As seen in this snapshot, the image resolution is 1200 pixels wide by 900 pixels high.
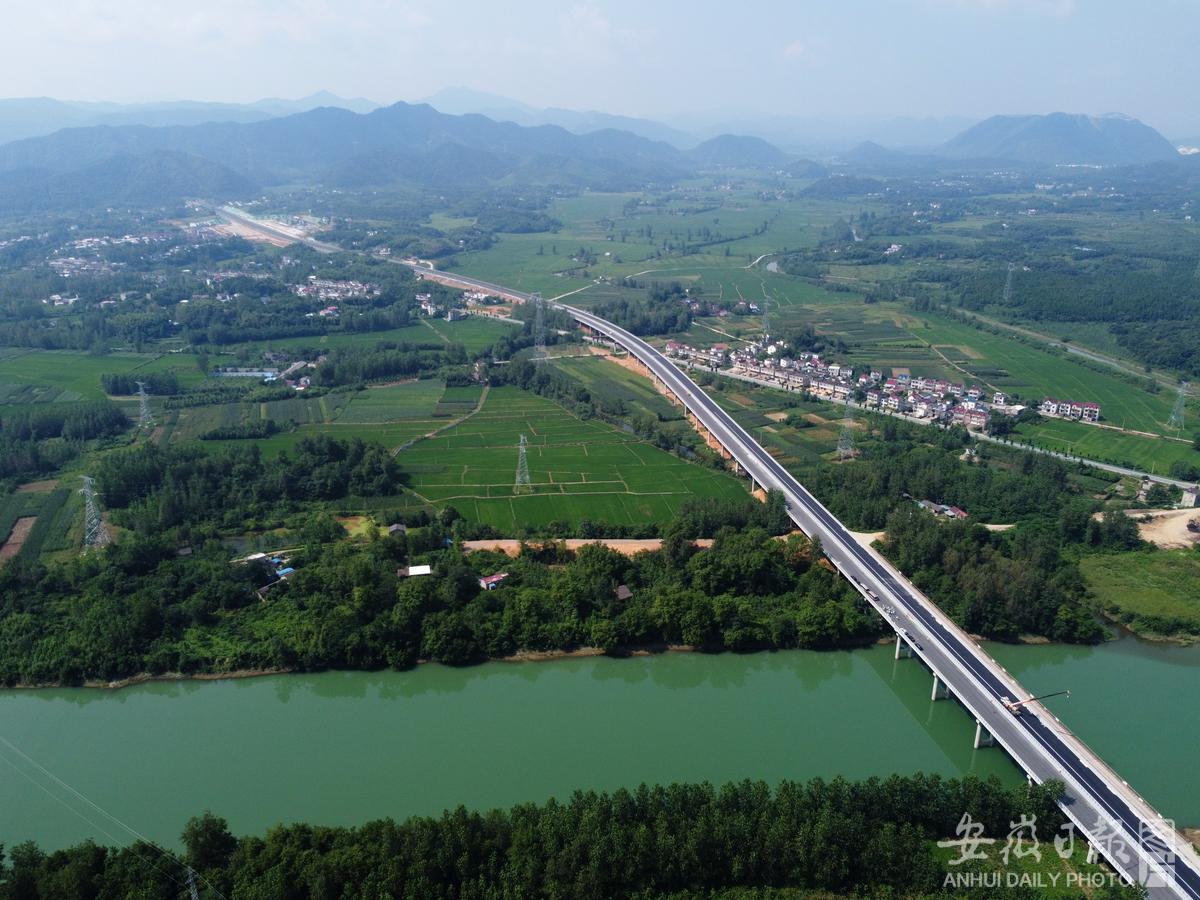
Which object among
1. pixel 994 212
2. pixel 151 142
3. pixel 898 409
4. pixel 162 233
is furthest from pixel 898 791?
pixel 151 142

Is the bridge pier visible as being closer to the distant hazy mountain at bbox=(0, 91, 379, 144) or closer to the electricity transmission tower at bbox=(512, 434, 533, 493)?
the electricity transmission tower at bbox=(512, 434, 533, 493)

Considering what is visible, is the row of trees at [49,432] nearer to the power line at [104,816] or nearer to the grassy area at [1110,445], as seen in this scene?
the power line at [104,816]

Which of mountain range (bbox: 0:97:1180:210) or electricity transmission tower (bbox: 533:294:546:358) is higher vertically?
mountain range (bbox: 0:97:1180:210)

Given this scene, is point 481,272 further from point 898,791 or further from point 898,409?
point 898,791

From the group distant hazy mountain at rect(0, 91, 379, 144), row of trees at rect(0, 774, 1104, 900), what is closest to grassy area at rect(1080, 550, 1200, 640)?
row of trees at rect(0, 774, 1104, 900)

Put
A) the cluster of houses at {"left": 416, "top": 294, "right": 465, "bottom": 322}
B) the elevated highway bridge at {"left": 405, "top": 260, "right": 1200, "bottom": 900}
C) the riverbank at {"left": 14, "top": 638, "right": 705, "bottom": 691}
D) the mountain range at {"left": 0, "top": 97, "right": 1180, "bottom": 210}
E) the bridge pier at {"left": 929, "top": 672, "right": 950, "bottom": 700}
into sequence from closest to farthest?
the elevated highway bridge at {"left": 405, "top": 260, "right": 1200, "bottom": 900}, the bridge pier at {"left": 929, "top": 672, "right": 950, "bottom": 700}, the riverbank at {"left": 14, "top": 638, "right": 705, "bottom": 691}, the cluster of houses at {"left": 416, "top": 294, "right": 465, "bottom": 322}, the mountain range at {"left": 0, "top": 97, "right": 1180, "bottom": 210}

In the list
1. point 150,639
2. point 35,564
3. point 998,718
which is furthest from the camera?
point 35,564
